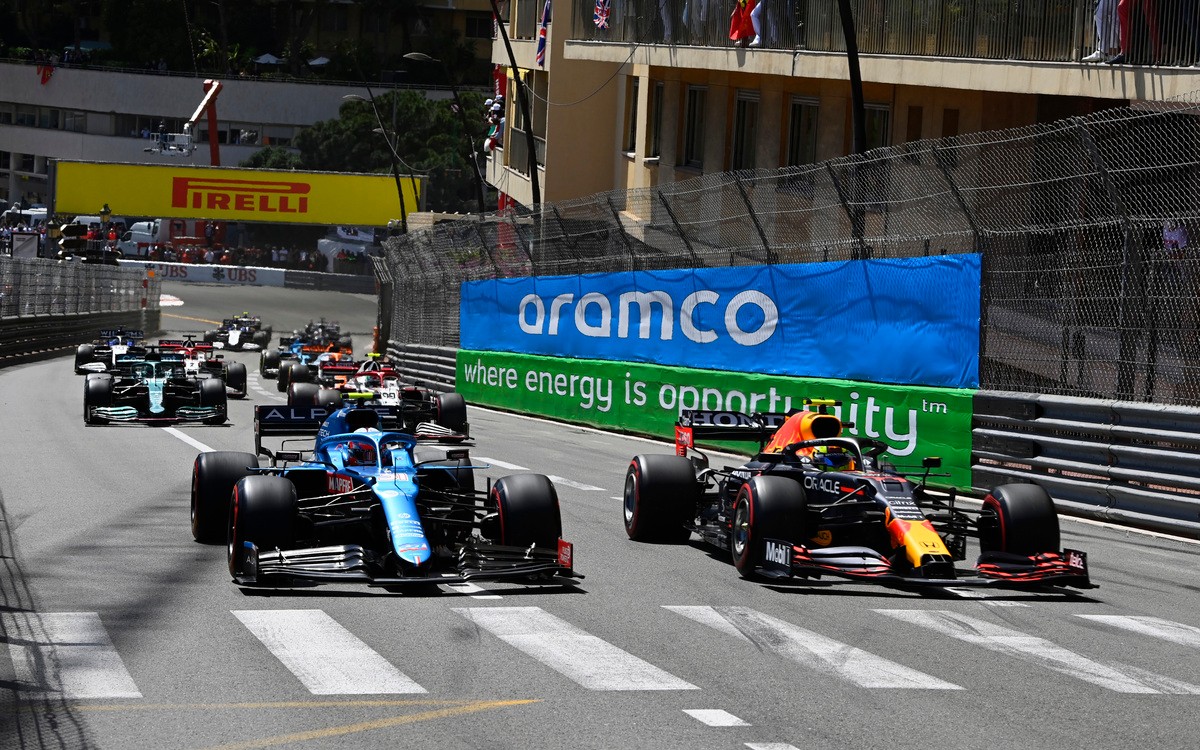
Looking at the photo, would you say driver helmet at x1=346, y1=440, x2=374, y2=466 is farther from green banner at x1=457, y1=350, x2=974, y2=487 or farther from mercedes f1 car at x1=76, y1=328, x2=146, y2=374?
mercedes f1 car at x1=76, y1=328, x2=146, y2=374

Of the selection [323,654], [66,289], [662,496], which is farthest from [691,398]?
[66,289]

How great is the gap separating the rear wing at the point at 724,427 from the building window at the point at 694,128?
2289cm

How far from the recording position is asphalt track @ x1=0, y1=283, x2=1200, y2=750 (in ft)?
21.6

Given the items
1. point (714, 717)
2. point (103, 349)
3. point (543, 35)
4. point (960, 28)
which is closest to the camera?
point (714, 717)

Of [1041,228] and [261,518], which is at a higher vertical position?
[1041,228]

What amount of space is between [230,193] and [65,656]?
79.5 metres

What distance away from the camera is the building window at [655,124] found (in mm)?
37969

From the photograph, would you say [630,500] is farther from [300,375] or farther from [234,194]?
[234,194]

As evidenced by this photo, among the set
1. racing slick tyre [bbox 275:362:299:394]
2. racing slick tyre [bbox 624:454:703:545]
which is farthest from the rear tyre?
racing slick tyre [bbox 624:454:703:545]

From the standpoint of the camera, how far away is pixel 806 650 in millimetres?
8297

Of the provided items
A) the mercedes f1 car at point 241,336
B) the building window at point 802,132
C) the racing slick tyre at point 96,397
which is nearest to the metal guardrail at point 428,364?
the building window at point 802,132

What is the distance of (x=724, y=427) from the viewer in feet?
42.8

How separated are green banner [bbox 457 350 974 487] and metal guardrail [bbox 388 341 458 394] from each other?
3.75 feet

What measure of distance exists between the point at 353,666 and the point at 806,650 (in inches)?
89.3
